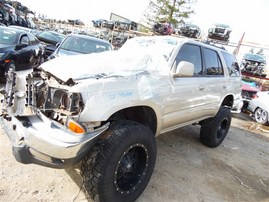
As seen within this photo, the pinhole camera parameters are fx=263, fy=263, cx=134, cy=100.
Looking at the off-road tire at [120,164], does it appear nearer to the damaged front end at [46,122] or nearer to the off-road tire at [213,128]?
the damaged front end at [46,122]

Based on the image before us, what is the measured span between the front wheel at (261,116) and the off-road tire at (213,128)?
4.09 m

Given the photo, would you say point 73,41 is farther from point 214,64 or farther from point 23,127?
point 23,127

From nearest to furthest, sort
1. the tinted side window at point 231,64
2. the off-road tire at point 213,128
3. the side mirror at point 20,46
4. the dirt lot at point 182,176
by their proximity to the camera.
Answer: the dirt lot at point 182,176
the off-road tire at point 213,128
the tinted side window at point 231,64
the side mirror at point 20,46

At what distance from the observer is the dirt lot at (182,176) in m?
2.96

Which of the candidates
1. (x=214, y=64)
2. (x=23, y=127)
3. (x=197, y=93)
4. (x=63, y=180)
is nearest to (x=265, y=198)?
(x=197, y=93)

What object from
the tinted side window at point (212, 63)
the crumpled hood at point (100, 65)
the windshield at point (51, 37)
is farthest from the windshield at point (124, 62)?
the windshield at point (51, 37)

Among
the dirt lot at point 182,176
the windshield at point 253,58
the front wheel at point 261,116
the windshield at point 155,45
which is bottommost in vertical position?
the front wheel at point 261,116

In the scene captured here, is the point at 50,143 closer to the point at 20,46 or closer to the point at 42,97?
the point at 42,97

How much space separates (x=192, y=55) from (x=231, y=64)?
69.0 inches

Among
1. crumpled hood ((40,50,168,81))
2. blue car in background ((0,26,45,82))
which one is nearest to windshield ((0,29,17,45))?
blue car in background ((0,26,45,82))

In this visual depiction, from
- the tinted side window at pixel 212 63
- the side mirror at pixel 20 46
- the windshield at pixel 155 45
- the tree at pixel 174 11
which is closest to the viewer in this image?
the windshield at pixel 155 45

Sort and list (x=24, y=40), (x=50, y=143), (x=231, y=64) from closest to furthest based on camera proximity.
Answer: (x=50, y=143), (x=231, y=64), (x=24, y=40)

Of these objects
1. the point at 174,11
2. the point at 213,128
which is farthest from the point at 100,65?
the point at 174,11

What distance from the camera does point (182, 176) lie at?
379cm
